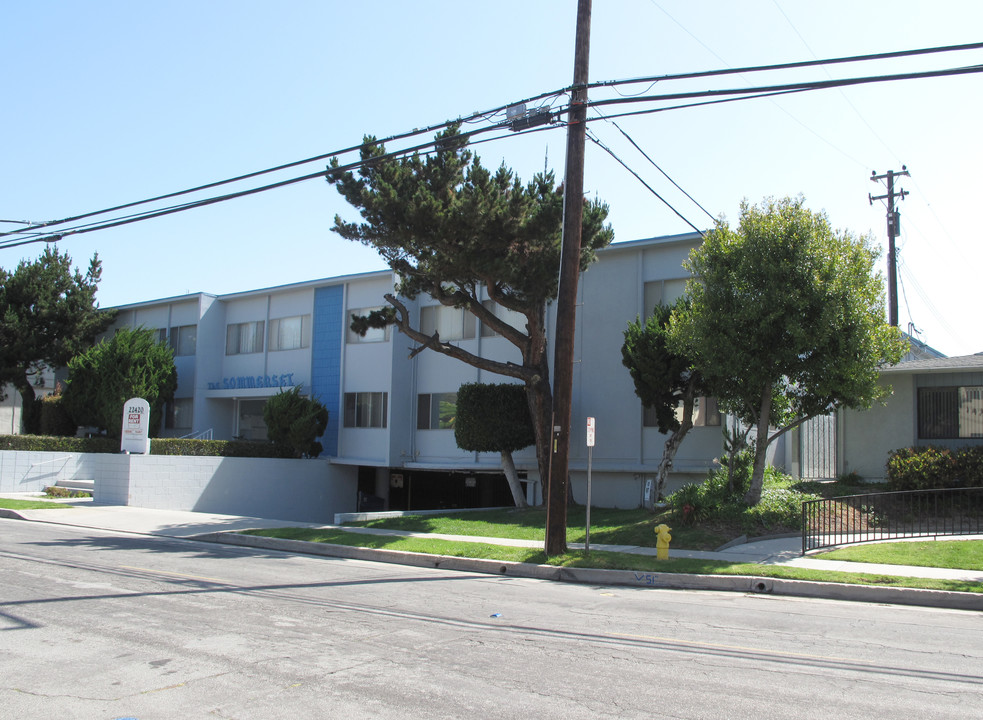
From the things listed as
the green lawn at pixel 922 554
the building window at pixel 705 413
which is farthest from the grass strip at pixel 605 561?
the building window at pixel 705 413

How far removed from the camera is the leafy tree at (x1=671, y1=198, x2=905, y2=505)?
601 inches

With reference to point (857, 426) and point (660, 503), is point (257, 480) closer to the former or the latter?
point (660, 503)

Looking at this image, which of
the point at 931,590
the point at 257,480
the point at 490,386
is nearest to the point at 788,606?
the point at 931,590

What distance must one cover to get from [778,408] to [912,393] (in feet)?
15.3

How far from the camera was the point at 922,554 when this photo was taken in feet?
43.6

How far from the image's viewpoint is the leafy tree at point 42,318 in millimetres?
33438

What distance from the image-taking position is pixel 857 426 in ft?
69.7

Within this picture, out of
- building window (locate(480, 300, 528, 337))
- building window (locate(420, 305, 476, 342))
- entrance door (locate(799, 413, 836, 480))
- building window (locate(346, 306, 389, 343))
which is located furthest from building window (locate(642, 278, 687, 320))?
building window (locate(346, 306, 389, 343))

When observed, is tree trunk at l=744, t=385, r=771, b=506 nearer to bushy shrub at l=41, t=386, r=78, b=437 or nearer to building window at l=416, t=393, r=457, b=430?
building window at l=416, t=393, r=457, b=430

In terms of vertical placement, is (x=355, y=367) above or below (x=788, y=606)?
above

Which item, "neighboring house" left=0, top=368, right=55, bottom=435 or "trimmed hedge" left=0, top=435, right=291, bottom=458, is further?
"neighboring house" left=0, top=368, right=55, bottom=435

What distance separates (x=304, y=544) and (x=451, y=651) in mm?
9928

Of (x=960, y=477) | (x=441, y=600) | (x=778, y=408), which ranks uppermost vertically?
(x=778, y=408)

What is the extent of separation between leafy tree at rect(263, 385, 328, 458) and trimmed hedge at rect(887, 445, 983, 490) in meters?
19.4
